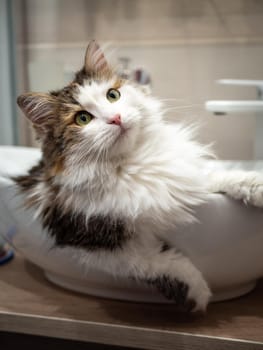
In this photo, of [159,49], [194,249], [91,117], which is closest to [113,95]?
[91,117]

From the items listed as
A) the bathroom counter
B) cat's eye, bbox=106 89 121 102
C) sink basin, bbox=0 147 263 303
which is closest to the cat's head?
cat's eye, bbox=106 89 121 102

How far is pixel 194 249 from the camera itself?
61 centimetres

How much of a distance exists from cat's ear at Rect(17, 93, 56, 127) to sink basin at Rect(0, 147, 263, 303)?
120 millimetres

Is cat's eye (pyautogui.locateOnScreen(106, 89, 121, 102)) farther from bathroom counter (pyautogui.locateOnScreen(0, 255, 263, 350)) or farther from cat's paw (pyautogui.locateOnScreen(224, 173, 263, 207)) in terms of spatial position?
bathroom counter (pyautogui.locateOnScreen(0, 255, 263, 350))

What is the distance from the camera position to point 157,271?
1.94 ft

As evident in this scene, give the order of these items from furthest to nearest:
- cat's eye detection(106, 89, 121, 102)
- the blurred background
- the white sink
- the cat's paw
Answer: the blurred background < the white sink < cat's eye detection(106, 89, 121, 102) < the cat's paw

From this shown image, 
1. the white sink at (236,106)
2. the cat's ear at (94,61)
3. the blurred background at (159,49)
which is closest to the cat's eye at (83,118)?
the cat's ear at (94,61)

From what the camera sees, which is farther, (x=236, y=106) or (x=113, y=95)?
(x=236, y=106)

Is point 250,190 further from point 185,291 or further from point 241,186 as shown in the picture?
point 185,291

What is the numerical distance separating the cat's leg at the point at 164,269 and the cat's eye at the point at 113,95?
234mm

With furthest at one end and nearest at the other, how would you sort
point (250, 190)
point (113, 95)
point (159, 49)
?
1. point (159, 49)
2. point (113, 95)
3. point (250, 190)

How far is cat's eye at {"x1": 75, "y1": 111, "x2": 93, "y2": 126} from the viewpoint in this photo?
2.13ft

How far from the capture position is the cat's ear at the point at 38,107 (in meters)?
0.67

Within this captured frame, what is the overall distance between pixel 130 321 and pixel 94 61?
1.45ft
